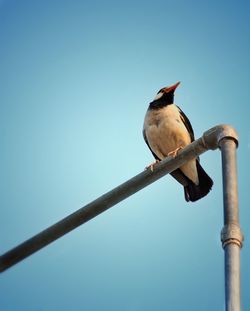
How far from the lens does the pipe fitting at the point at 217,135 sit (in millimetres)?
3442

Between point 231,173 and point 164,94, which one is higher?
point 164,94

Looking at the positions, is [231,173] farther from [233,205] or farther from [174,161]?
[174,161]

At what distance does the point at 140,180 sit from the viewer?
3.81 m

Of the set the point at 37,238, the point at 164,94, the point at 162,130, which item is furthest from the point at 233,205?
A: the point at 164,94

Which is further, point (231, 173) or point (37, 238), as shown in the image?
point (37, 238)

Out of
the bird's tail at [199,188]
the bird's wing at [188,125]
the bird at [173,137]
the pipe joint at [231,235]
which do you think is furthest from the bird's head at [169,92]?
the pipe joint at [231,235]

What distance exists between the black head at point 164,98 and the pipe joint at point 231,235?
18.0ft

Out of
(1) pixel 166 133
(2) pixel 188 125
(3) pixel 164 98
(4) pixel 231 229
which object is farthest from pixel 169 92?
(4) pixel 231 229

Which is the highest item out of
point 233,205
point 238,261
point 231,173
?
point 231,173

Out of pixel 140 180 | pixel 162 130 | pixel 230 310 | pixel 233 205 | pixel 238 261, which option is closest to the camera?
pixel 230 310

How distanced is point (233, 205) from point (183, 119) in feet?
17.0

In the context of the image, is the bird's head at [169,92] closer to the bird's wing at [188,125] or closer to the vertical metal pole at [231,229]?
the bird's wing at [188,125]

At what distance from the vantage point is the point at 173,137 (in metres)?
7.79

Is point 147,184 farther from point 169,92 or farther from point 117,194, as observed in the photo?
point 169,92
